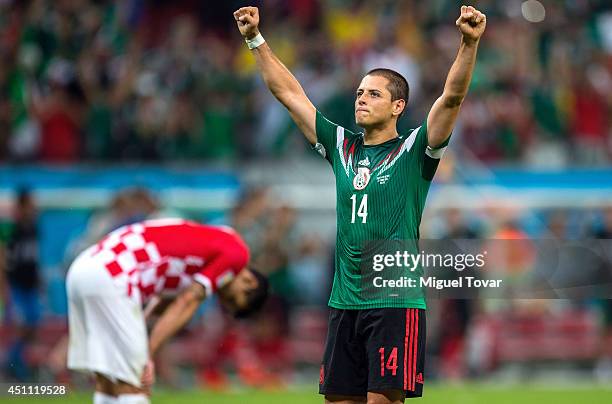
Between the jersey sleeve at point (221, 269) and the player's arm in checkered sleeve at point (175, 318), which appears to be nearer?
the player's arm in checkered sleeve at point (175, 318)

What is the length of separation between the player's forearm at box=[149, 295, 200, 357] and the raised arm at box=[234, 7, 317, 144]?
171cm

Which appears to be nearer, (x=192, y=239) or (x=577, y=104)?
(x=192, y=239)

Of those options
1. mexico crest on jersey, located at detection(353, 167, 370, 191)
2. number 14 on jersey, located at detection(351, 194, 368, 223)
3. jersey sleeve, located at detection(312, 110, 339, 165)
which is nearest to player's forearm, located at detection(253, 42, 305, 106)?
jersey sleeve, located at detection(312, 110, 339, 165)

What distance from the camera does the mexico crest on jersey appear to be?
24.6 feet

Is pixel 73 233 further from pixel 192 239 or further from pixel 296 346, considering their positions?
pixel 192 239

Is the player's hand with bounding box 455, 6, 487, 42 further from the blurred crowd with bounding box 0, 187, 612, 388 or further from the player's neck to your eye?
the blurred crowd with bounding box 0, 187, 612, 388

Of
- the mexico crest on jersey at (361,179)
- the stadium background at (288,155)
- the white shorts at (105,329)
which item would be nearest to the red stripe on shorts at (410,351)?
the mexico crest on jersey at (361,179)

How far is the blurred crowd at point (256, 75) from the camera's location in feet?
57.7

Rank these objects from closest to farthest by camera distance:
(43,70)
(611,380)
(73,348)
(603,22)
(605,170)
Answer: (73,348)
(611,380)
(605,170)
(43,70)
(603,22)

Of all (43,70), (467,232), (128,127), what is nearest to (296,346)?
(467,232)

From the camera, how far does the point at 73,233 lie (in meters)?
16.1

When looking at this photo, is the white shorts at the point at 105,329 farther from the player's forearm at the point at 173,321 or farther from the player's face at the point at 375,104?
the player's face at the point at 375,104

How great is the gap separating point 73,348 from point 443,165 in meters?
Result: 9.01

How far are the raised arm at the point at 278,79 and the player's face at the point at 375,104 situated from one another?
45 centimetres
